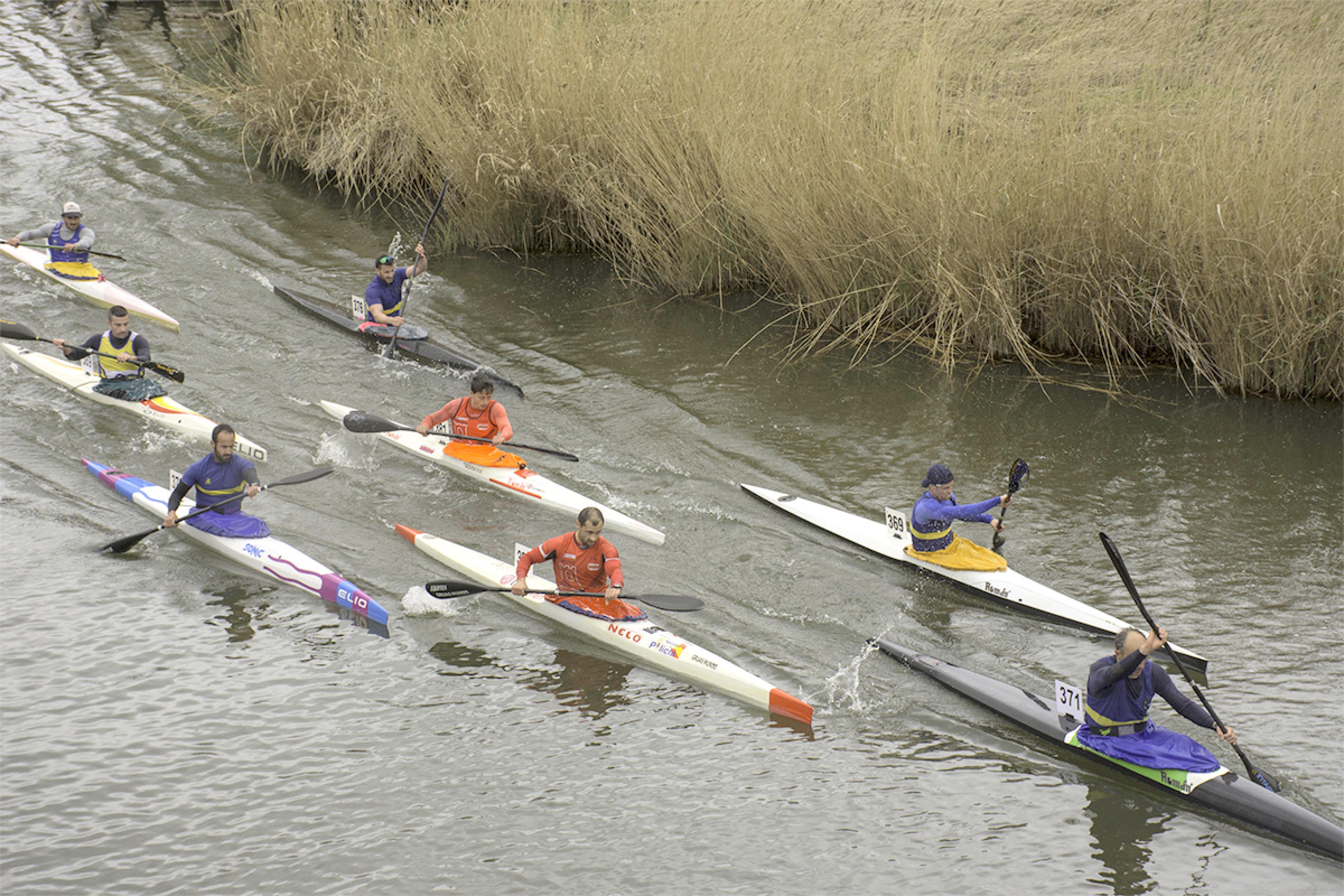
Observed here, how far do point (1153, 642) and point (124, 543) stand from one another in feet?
25.8

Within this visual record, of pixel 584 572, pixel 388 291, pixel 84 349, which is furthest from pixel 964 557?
pixel 84 349

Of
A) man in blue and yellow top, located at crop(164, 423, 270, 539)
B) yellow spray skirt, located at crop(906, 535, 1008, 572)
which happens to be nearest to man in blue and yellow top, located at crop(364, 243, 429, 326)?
man in blue and yellow top, located at crop(164, 423, 270, 539)

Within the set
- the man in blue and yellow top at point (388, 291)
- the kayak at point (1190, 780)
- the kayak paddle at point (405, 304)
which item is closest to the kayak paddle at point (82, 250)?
the man in blue and yellow top at point (388, 291)

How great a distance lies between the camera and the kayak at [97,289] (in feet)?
46.3

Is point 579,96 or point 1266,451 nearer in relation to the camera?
point 1266,451

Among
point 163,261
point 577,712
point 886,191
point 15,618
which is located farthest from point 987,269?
point 163,261

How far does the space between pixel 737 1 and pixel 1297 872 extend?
12192 mm

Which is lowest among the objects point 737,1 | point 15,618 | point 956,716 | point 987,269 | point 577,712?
point 15,618

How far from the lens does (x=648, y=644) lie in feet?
27.5

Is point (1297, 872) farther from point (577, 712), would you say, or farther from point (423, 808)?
point (423, 808)

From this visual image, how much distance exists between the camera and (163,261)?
52.3 feet

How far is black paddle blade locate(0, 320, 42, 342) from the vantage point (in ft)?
40.8

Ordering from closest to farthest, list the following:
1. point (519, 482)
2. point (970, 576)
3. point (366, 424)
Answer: point (970, 576), point (519, 482), point (366, 424)

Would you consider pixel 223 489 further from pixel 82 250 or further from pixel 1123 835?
pixel 1123 835
